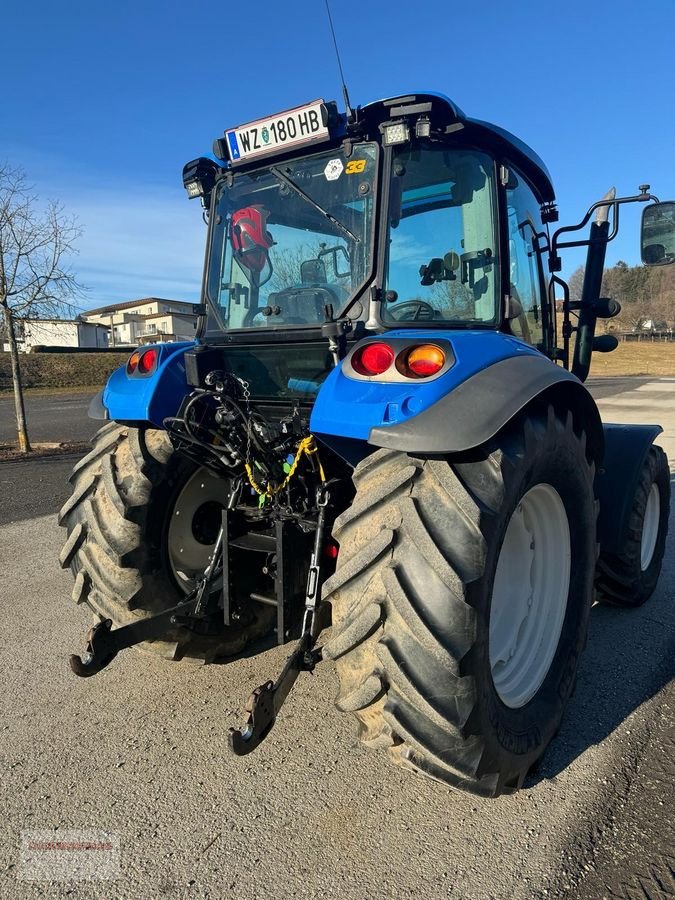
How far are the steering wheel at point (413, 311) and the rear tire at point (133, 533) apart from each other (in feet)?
4.02

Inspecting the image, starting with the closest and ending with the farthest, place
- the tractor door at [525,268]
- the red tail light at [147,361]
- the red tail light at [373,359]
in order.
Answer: the red tail light at [373,359] → the tractor door at [525,268] → the red tail light at [147,361]

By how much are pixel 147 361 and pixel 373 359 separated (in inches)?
55.7

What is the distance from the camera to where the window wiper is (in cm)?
269

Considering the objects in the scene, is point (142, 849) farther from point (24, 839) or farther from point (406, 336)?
point (406, 336)

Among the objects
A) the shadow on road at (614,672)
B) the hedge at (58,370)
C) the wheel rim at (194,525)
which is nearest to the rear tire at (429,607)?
the shadow on road at (614,672)

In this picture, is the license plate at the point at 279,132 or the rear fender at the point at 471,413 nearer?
the rear fender at the point at 471,413

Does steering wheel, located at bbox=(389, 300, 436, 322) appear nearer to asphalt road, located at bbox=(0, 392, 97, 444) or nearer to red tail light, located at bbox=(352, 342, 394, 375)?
red tail light, located at bbox=(352, 342, 394, 375)

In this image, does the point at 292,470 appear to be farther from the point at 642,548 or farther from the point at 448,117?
the point at 642,548

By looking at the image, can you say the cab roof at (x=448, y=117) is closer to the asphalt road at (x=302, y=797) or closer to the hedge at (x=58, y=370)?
the asphalt road at (x=302, y=797)

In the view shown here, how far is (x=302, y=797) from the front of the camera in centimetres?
231

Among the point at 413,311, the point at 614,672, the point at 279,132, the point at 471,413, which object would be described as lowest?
the point at 614,672

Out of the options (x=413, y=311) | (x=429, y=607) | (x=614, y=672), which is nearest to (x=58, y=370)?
(x=413, y=311)

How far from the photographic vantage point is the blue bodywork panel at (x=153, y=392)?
9.48ft

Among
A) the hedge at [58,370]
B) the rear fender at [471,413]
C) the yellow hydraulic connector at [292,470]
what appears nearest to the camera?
the rear fender at [471,413]
